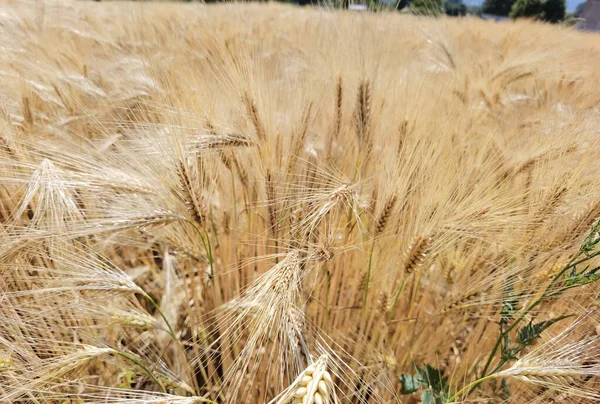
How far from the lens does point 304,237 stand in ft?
2.64

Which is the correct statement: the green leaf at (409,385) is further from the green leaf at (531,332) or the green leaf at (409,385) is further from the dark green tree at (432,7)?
the dark green tree at (432,7)

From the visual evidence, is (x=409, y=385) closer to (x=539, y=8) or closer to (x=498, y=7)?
(x=539, y=8)

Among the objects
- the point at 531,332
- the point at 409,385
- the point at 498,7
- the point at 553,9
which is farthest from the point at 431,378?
the point at 498,7

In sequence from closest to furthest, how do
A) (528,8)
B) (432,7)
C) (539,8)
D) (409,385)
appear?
(409,385) → (432,7) → (539,8) → (528,8)

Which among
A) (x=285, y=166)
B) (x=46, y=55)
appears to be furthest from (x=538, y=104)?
(x=46, y=55)

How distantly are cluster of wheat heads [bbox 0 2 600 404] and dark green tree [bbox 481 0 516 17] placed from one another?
30.2 metres

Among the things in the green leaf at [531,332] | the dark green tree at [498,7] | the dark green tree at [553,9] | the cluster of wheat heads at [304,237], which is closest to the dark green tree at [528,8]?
the dark green tree at [553,9]

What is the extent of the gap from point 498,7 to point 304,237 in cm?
3195

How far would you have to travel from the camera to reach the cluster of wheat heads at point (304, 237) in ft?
2.53

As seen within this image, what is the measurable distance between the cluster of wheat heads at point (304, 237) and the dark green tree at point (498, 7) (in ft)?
99.0

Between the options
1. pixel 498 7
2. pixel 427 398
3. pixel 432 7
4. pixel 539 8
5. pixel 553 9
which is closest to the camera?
pixel 427 398

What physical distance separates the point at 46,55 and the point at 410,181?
1.93 meters

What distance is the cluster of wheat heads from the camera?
771 millimetres

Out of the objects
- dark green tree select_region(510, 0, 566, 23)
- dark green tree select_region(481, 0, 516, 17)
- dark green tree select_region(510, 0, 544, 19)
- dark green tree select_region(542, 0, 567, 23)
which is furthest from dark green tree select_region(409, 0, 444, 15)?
dark green tree select_region(481, 0, 516, 17)
